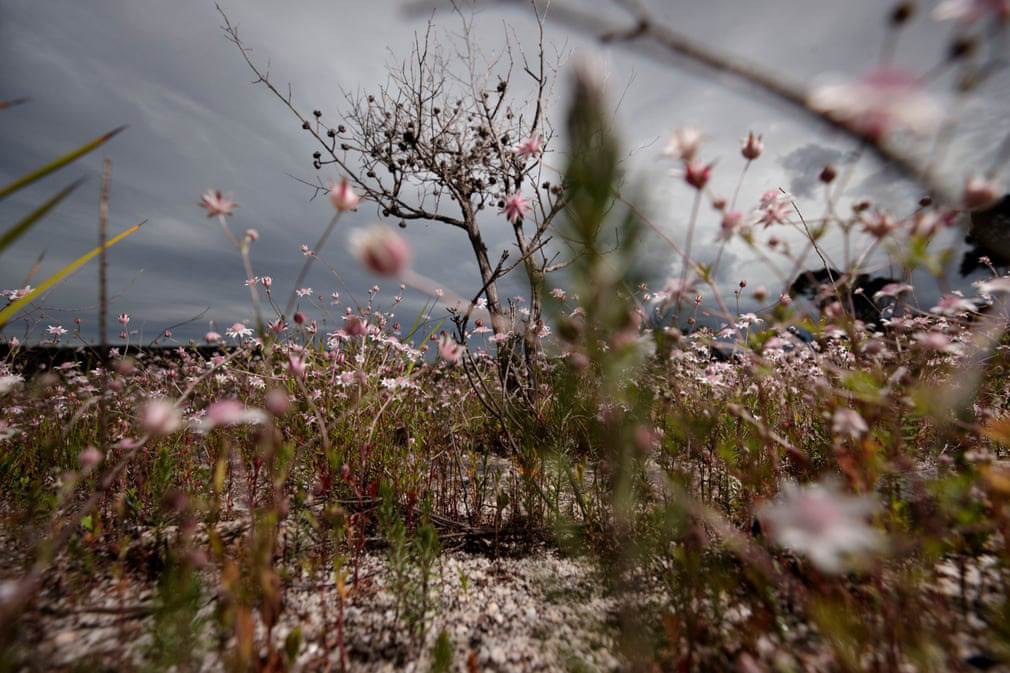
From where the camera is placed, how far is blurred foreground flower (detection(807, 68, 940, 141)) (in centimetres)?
64

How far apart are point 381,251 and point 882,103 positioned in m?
0.92

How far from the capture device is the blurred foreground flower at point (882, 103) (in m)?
0.64

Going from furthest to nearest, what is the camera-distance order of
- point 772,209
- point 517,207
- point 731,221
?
point 517,207 < point 772,209 < point 731,221

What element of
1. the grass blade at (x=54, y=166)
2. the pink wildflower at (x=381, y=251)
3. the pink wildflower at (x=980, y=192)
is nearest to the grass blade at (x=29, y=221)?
the grass blade at (x=54, y=166)

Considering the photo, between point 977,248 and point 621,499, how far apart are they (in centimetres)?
415

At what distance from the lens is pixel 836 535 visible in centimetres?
61

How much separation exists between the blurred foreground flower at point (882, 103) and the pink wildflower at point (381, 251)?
2.51 feet

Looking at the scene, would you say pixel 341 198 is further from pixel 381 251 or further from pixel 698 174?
pixel 698 174

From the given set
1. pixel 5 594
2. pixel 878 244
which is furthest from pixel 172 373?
pixel 878 244

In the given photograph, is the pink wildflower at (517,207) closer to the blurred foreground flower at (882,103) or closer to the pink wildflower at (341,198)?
the pink wildflower at (341,198)

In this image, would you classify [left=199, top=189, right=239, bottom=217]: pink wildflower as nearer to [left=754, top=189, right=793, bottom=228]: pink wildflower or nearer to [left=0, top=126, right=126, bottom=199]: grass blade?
[left=0, top=126, right=126, bottom=199]: grass blade

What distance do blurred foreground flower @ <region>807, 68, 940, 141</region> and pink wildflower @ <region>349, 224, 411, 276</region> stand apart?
77 centimetres

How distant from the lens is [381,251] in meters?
0.81

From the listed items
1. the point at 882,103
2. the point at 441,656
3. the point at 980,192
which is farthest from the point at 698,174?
the point at 441,656
